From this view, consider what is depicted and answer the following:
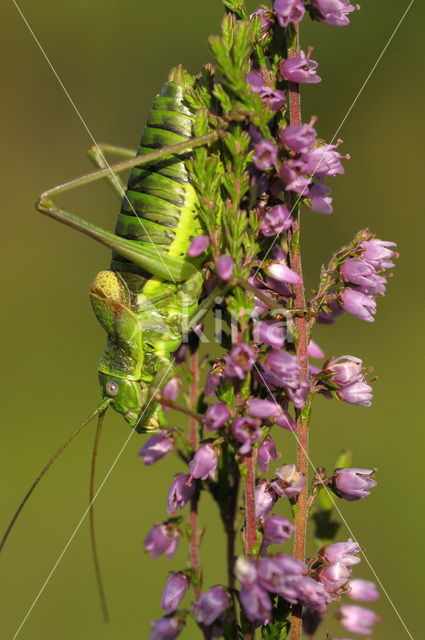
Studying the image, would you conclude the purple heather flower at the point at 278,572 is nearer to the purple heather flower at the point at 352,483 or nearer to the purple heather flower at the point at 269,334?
the purple heather flower at the point at 352,483

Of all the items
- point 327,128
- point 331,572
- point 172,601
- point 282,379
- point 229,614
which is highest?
point 327,128

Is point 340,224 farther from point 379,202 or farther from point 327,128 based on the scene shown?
point 327,128

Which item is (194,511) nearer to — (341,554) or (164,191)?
(341,554)

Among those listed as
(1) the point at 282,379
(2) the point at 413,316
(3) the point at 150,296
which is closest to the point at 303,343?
(1) the point at 282,379

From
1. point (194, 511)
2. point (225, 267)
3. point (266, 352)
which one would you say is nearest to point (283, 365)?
point (266, 352)

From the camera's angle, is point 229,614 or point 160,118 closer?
point 229,614

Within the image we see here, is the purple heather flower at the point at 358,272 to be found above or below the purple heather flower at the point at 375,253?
below

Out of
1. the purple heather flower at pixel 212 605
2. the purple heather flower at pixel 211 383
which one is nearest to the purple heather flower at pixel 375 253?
the purple heather flower at pixel 211 383
